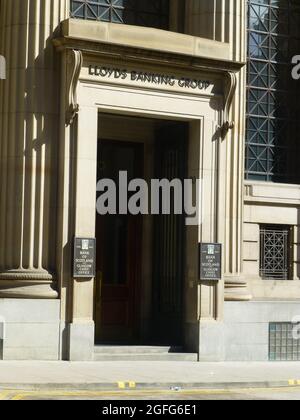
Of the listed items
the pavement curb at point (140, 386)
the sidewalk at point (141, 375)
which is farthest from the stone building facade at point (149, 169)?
the pavement curb at point (140, 386)

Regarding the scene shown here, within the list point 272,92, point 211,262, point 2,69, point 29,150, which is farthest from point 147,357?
point 272,92

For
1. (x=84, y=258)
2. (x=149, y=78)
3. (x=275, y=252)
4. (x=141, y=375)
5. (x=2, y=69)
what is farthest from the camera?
(x=275, y=252)

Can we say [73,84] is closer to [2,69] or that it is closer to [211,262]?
[2,69]

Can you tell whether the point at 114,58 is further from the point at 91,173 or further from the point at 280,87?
the point at 280,87

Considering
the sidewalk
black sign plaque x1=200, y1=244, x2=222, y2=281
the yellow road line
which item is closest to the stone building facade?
black sign plaque x1=200, y1=244, x2=222, y2=281

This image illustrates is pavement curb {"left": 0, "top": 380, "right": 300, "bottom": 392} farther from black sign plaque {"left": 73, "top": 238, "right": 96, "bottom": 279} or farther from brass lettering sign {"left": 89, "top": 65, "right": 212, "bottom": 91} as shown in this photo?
brass lettering sign {"left": 89, "top": 65, "right": 212, "bottom": 91}

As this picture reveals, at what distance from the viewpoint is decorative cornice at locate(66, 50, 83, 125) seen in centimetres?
2017

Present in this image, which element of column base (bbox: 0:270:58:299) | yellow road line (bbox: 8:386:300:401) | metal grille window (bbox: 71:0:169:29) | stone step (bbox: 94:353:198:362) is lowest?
yellow road line (bbox: 8:386:300:401)

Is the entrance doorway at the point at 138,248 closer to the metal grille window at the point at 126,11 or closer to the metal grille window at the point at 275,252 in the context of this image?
the metal grille window at the point at 126,11

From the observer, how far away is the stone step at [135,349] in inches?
818

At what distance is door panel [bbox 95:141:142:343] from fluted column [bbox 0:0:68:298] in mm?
2728

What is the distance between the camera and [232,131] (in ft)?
74.3

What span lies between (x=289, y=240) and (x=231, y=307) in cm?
313

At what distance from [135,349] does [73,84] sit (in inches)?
214
